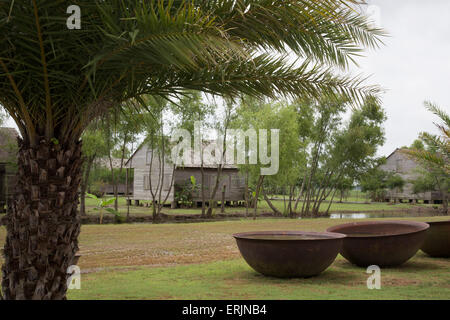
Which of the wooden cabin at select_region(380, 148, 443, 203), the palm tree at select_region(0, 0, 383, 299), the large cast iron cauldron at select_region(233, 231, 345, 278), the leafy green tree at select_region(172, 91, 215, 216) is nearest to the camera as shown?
the palm tree at select_region(0, 0, 383, 299)

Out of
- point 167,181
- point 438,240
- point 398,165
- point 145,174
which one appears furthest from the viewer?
point 398,165

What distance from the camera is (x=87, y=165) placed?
2386 cm

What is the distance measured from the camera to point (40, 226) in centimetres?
408

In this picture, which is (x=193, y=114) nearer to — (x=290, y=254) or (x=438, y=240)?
(x=438, y=240)

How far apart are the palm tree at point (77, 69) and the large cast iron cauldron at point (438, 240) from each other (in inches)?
223

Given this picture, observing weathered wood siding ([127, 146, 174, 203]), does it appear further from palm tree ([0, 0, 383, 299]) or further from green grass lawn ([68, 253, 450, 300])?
palm tree ([0, 0, 383, 299])

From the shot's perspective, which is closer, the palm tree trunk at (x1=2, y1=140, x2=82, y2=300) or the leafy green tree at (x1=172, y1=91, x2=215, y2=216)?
the palm tree trunk at (x1=2, y1=140, x2=82, y2=300)

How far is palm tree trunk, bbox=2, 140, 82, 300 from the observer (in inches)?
161

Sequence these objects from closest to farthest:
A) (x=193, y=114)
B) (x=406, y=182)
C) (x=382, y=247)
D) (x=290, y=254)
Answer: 1. (x=290, y=254)
2. (x=382, y=247)
3. (x=193, y=114)
4. (x=406, y=182)

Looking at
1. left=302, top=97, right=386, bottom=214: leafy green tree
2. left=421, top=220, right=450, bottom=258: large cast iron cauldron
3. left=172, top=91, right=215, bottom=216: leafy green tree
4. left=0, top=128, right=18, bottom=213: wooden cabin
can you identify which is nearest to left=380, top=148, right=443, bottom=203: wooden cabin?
left=302, top=97, right=386, bottom=214: leafy green tree

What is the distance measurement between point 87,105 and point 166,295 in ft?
9.41

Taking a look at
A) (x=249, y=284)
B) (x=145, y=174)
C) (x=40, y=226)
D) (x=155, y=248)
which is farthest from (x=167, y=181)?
(x=40, y=226)

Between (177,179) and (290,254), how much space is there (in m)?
25.3

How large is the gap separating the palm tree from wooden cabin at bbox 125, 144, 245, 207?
83.5ft
